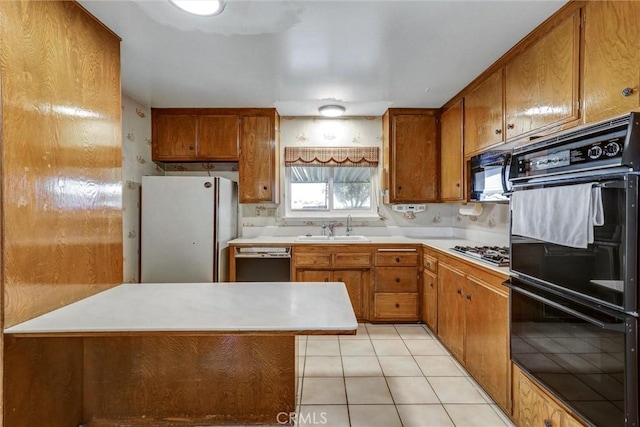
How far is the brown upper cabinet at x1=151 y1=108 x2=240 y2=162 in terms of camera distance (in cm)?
334

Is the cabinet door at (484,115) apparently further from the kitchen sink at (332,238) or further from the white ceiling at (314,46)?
the kitchen sink at (332,238)

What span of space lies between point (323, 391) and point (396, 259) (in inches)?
59.8

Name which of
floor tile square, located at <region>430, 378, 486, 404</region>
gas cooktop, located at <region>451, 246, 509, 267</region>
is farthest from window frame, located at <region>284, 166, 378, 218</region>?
floor tile square, located at <region>430, 378, 486, 404</region>

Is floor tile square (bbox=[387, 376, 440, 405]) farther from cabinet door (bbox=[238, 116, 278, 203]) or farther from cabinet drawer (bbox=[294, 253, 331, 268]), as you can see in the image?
cabinet door (bbox=[238, 116, 278, 203])

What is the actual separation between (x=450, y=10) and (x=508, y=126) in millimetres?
887

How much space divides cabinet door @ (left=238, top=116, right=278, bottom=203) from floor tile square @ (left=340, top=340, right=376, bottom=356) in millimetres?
1726

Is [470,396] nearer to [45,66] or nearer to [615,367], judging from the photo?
[615,367]

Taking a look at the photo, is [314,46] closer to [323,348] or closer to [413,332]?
[323,348]

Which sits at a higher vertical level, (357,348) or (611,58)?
(611,58)

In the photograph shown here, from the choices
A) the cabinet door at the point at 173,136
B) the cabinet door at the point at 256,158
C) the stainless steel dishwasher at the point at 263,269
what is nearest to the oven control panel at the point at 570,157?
the stainless steel dishwasher at the point at 263,269

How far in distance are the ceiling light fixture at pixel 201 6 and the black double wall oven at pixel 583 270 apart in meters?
1.71

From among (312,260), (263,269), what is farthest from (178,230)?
(312,260)

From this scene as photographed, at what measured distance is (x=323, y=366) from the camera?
242 centimetres

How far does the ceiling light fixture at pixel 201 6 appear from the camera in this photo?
155 centimetres
